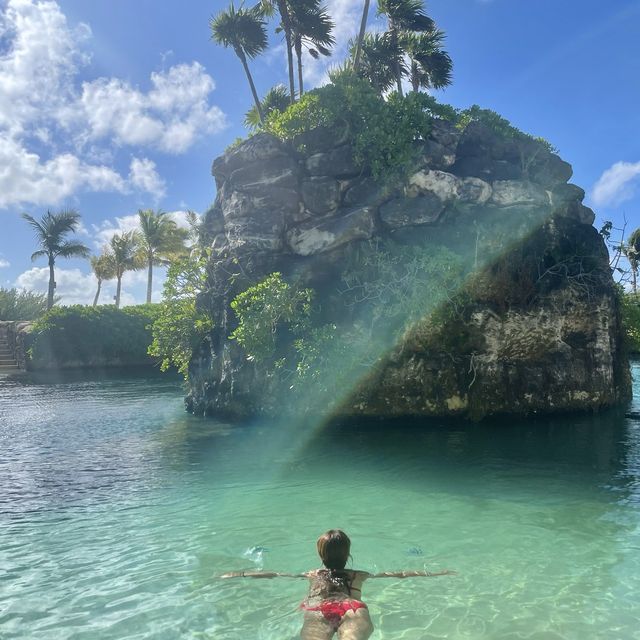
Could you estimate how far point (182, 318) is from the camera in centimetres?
2848

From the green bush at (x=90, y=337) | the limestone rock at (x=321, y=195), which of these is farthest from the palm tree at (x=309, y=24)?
the green bush at (x=90, y=337)

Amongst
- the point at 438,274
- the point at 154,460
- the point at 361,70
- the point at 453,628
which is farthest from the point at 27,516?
the point at 361,70

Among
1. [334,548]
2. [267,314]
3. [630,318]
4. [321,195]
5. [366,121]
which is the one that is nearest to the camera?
[334,548]

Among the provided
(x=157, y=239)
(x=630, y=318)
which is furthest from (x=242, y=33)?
(x=157, y=239)

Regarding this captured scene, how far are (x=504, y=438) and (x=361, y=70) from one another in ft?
96.6

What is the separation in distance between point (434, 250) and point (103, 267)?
6291 centimetres

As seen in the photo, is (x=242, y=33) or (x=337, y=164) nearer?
(x=337, y=164)

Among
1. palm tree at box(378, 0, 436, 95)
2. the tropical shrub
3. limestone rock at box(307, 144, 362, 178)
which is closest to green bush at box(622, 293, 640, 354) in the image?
the tropical shrub

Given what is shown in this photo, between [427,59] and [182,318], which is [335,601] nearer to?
[182,318]

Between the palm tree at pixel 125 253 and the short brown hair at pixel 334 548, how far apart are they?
73327mm

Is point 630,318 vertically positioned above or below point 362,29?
below

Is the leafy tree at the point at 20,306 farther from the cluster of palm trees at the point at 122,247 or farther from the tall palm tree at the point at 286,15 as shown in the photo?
the tall palm tree at the point at 286,15

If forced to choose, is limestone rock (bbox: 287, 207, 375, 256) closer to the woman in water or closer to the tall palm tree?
the tall palm tree

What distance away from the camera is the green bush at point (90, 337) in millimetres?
51625
